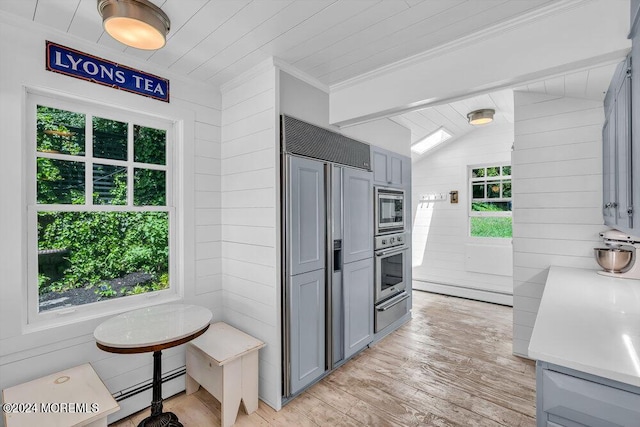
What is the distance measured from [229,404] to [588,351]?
206cm

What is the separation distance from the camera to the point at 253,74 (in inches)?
94.1

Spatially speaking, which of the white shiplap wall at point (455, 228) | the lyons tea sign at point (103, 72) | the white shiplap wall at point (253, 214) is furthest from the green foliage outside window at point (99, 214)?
the white shiplap wall at point (455, 228)

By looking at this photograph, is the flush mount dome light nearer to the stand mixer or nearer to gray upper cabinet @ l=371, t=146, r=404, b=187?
gray upper cabinet @ l=371, t=146, r=404, b=187

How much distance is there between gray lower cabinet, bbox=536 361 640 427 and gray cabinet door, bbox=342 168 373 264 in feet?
5.92

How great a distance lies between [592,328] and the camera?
4.62 feet

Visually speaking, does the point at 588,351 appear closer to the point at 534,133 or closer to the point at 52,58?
the point at 534,133

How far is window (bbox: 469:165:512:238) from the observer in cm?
479

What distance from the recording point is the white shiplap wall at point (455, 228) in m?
4.72

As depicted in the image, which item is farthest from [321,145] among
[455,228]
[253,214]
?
[455,228]

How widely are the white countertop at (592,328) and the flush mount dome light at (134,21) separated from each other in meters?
2.39

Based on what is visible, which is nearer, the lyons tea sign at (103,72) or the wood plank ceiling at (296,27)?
the wood plank ceiling at (296,27)

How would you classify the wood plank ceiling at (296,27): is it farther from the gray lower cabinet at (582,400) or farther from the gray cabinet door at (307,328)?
the gray lower cabinet at (582,400)

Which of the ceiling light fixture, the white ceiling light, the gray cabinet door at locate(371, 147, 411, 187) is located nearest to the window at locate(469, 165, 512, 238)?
the white ceiling light

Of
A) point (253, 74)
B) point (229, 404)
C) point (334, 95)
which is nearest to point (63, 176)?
point (253, 74)
